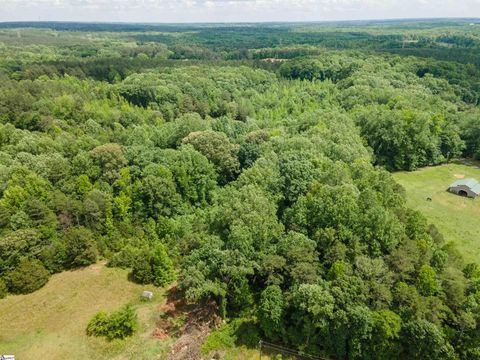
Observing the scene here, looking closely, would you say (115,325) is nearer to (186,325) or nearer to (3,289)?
(186,325)

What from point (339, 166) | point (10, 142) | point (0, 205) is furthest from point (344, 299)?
point (10, 142)

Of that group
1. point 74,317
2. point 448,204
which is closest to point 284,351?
point 74,317

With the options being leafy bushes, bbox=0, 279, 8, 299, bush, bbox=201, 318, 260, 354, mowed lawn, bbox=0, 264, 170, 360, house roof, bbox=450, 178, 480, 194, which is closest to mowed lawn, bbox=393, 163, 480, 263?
house roof, bbox=450, 178, 480, 194

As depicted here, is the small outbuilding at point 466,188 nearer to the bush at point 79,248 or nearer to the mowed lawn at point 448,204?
the mowed lawn at point 448,204

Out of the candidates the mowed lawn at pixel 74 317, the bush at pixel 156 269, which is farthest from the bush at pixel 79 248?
the bush at pixel 156 269

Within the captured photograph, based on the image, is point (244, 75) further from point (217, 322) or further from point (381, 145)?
point (217, 322)

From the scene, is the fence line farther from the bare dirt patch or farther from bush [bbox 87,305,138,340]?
bush [bbox 87,305,138,340]
